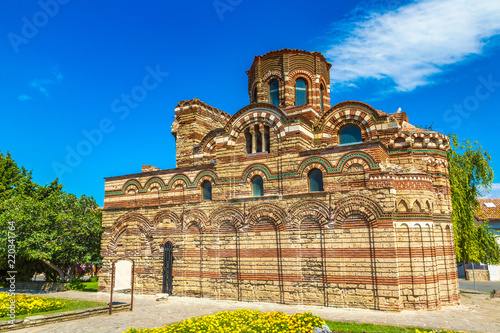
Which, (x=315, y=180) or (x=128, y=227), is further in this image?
(x=128, y=227)

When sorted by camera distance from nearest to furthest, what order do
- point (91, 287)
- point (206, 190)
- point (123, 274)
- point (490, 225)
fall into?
point (123, 274) → point (206, 190) → point (91, 287) → point (490, 225)

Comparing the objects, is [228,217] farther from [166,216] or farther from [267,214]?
[166,216]

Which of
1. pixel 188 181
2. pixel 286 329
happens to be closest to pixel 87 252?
pixel 188 181

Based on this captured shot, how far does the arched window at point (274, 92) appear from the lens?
64.1 ft

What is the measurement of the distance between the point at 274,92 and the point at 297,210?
784 centimetres

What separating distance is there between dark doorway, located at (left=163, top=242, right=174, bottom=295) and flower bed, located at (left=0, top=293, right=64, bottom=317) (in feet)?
14.8

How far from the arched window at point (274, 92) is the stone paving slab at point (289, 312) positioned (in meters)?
10.4

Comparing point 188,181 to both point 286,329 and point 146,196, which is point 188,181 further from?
point 286,329

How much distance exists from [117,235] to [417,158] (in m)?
14.4

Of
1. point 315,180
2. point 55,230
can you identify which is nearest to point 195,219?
point 315,180

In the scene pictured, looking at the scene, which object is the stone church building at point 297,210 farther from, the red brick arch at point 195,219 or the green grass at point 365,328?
the green grass at point 365,328

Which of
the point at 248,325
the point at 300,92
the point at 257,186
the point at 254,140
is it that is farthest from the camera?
the point at 300,92

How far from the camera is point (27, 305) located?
40.7ft

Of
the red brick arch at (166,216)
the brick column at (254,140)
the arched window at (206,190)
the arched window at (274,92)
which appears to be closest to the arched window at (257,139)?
the brick column at (254,140)
